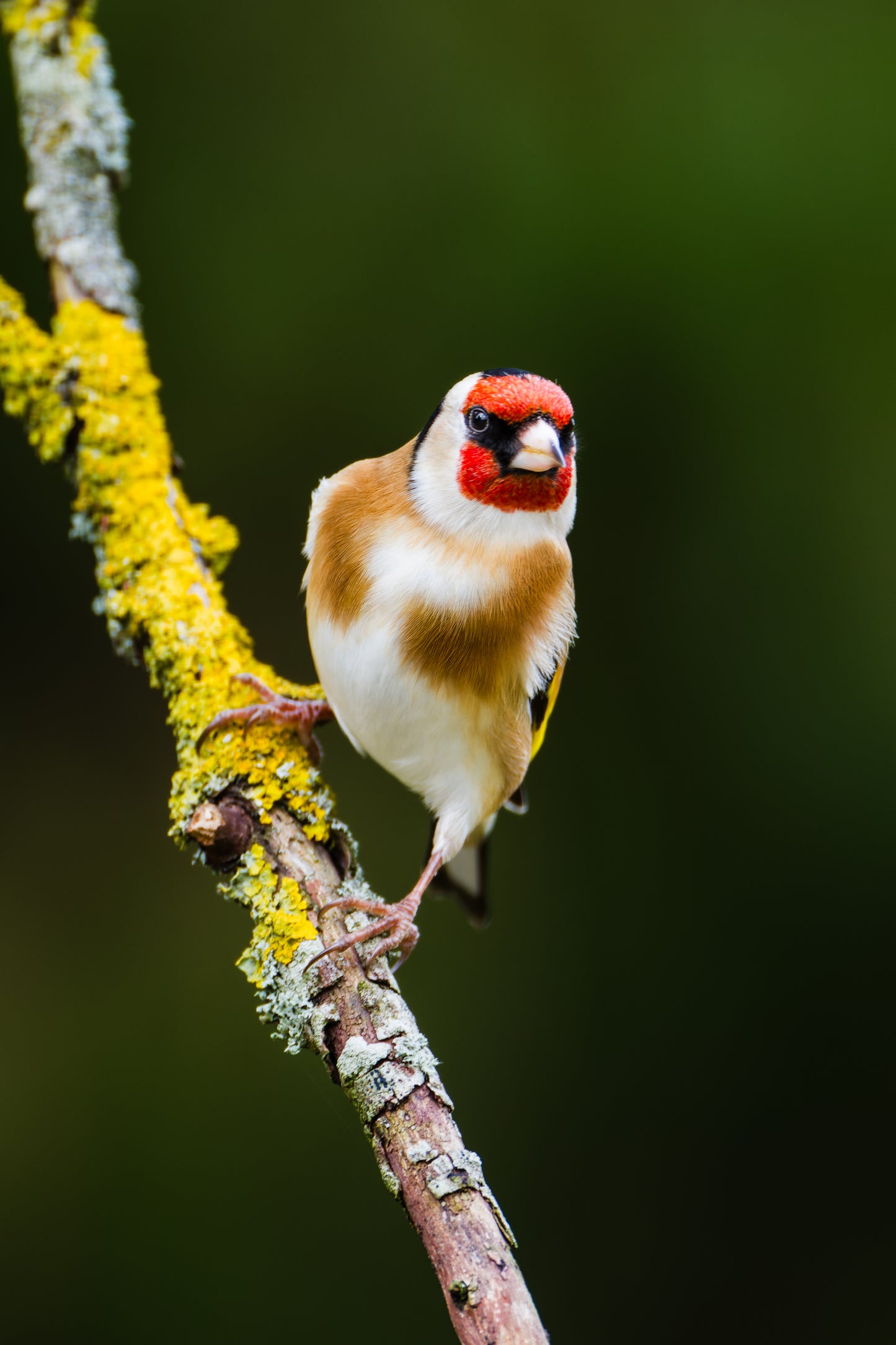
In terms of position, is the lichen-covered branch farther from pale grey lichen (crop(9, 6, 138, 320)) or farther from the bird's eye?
the bird's eye

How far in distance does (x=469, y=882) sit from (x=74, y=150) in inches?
68.0

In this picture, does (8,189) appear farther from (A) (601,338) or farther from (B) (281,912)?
A: (B) (281,912)

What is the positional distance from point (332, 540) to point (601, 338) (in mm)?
1396

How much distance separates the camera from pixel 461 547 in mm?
1892

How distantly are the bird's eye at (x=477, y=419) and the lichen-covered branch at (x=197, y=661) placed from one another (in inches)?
22.1

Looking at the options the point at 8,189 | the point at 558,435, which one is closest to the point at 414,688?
the point at 558,435

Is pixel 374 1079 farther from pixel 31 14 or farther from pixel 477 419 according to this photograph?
pixel 31 14

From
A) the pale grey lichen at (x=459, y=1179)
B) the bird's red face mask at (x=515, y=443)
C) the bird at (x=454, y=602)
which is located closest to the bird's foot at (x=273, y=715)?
the bird at (x=454, y=602)

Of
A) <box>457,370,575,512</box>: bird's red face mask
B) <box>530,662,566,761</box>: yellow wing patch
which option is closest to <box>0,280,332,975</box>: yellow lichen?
<box>530,662,566,761</box>: yellow wing patch

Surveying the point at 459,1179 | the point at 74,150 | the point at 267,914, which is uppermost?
the point at 74,150

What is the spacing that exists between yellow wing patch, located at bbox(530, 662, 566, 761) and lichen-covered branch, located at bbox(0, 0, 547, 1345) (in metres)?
0.39

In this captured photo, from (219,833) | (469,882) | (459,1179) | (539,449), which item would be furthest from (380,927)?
(469,882)

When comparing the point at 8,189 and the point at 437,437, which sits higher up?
the point at 8,189

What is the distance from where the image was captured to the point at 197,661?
2.05m
